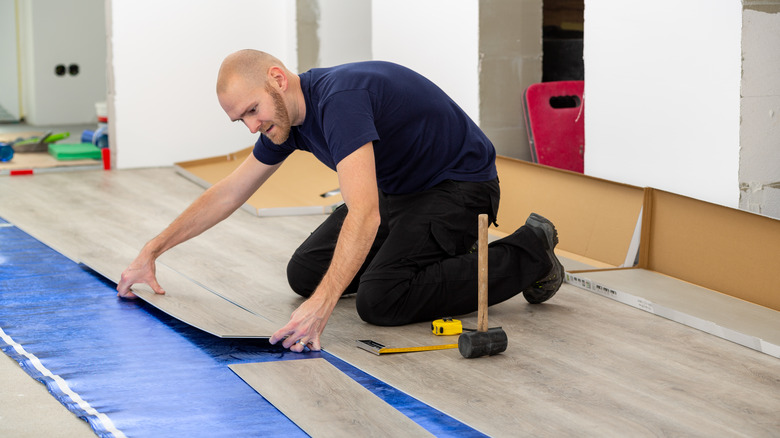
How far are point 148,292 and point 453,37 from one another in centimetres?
251

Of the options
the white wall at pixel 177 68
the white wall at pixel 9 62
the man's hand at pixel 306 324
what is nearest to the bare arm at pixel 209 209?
the man's hand at pixel 306 324

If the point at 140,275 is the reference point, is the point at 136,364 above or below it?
below

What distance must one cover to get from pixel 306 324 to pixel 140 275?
2.74 ft

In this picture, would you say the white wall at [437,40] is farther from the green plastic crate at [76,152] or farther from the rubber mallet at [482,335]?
the rubber mallet at [482,335]

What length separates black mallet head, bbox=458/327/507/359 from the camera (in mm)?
2551

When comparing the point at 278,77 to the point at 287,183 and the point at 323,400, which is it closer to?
the point at 323,400

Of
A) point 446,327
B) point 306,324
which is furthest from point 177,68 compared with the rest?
point 306,324

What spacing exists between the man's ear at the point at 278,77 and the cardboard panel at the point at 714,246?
1.62m

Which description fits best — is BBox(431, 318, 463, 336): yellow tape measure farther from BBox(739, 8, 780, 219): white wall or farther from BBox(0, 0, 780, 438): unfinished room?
BBox(739, 8, 780, 219): white wall

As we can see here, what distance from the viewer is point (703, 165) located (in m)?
3.42

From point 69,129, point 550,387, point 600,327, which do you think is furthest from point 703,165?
point 69,129

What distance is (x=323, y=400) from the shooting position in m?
2.23

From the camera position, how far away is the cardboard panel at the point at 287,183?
4.90 m

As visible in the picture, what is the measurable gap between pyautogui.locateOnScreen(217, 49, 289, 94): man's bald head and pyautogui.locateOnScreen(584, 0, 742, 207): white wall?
1652mm
